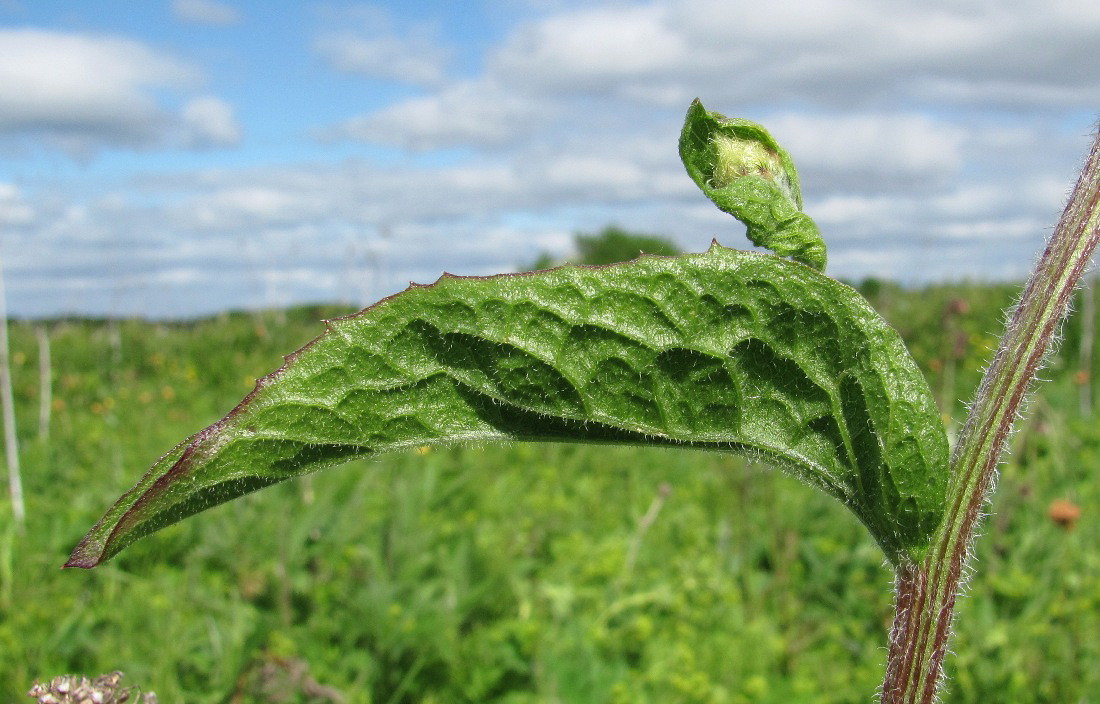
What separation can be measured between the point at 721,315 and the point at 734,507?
4049 mm

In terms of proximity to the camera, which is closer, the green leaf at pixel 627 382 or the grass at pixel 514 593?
the green leaf at pixel 627 382

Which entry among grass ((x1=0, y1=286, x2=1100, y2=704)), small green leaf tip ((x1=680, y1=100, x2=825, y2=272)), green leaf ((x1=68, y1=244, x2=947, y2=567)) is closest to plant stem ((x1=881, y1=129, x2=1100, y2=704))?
green leaf ((x1=68, y1=244, x2=947, y2=567))

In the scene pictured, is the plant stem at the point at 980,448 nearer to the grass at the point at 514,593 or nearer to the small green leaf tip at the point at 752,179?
the small green leaf tip at the point at 752,179

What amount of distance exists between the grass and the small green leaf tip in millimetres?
1511

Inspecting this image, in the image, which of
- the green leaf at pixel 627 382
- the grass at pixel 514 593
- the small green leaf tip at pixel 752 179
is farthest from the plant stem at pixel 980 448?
the grass at pixel 514 593

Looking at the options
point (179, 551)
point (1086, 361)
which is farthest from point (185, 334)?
point (1086, 361)

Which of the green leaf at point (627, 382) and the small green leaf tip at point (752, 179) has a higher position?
the small green leaf tip at point (752, 179)

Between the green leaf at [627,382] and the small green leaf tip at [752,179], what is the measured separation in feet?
0.20

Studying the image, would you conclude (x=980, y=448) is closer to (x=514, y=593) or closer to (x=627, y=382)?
(x=627, y=382)

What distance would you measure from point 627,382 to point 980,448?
14.7 inches

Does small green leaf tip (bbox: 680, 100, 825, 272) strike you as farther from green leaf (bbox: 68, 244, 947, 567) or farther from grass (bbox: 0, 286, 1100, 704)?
grass (bbox: 0, 286, 1100, 704)

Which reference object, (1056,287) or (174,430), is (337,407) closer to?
(1056,287)

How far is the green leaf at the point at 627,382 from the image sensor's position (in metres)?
0.89

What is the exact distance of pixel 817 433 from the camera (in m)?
1.03
